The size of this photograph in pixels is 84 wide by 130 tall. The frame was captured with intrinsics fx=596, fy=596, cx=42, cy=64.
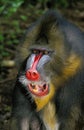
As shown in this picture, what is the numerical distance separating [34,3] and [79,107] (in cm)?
413

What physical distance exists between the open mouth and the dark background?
0.74 meters

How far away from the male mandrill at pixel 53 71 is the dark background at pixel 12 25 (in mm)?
600

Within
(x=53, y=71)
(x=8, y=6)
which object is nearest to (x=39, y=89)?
(x=53, y=71)

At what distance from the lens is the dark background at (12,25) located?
642cm

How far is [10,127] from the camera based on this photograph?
5.42 m

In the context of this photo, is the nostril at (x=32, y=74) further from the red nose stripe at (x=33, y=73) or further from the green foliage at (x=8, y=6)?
the green foliage at (x=8, y=6)

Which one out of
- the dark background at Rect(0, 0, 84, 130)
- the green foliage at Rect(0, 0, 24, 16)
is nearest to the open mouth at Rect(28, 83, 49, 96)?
the dark background at Rect(0, 0, 84, 130)

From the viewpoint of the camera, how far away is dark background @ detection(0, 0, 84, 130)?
253 inches

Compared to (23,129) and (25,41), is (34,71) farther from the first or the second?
(23,129)

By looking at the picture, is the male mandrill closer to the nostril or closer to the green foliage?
the nostril

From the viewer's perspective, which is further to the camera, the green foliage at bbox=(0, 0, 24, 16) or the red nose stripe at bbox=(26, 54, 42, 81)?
the green foliage at bbox=(0, 0, 24, 16)

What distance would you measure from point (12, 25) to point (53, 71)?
3156 mm

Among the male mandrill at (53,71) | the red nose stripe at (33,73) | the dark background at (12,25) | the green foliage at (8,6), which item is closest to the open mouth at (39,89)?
the male mandrill at (53,71)

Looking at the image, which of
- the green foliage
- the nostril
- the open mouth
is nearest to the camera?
the nostril
